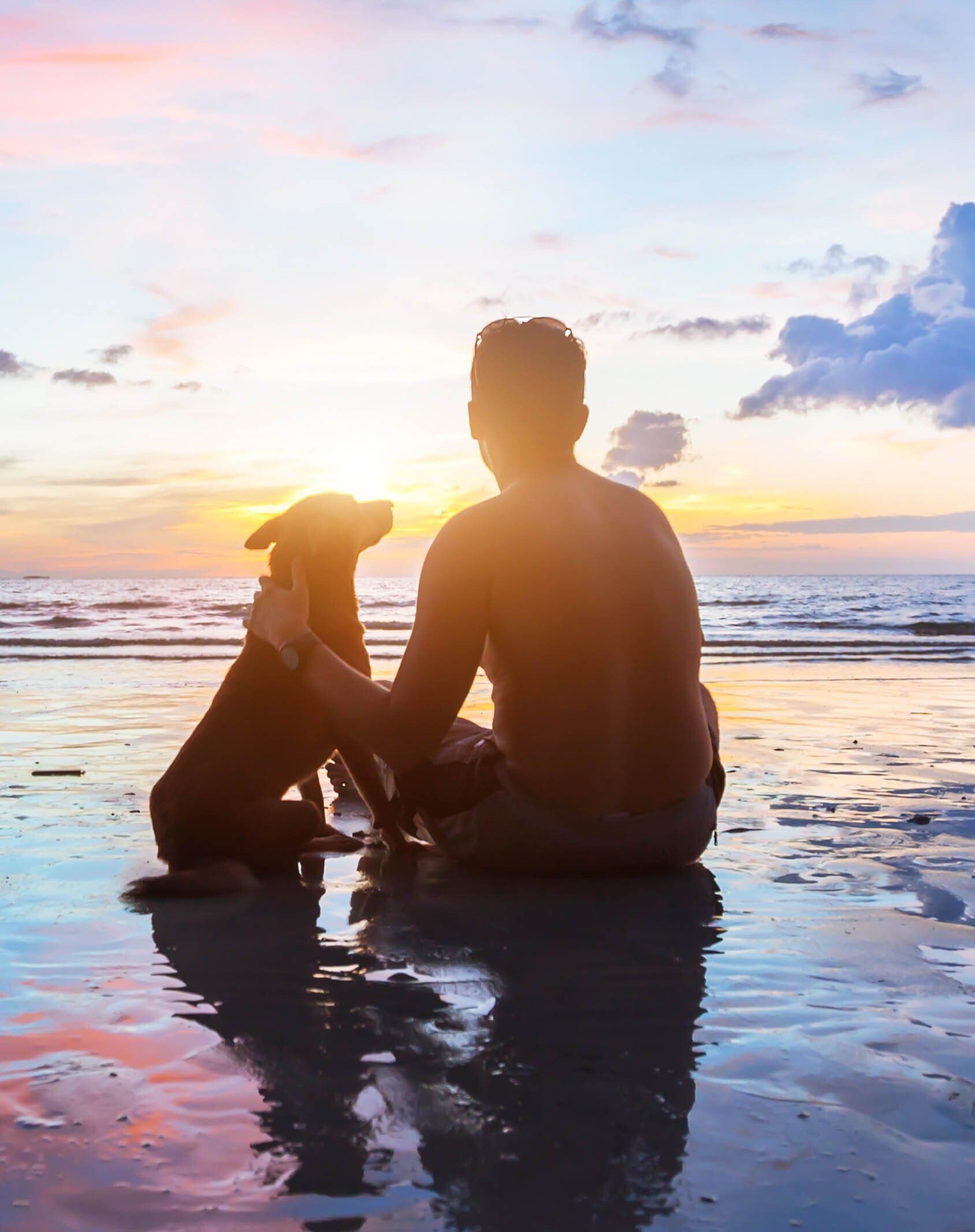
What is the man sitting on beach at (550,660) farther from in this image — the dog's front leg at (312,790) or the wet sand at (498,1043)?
the dog's front leg at (312,790)

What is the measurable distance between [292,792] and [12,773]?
56.5 inches

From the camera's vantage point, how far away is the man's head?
2861 mm

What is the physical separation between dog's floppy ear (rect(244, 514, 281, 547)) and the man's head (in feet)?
4.04

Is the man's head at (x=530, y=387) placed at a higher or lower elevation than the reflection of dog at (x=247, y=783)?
higher

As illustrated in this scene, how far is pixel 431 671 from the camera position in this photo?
9.29 ft

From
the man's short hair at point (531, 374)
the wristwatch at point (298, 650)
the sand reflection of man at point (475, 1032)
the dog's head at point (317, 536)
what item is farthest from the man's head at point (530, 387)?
the sand reflection of man at point (475, 1032)

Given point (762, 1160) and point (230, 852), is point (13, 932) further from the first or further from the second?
point (762, 1160)

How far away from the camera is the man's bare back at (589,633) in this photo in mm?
2758

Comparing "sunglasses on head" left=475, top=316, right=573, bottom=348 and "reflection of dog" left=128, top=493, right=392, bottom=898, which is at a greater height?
"sunglasses on head" left=475, top=316, right=573, bottom=348

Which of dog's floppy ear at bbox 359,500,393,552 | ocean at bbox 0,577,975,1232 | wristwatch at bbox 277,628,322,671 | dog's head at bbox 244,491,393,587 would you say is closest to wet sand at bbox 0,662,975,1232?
ocean at bbox 0,577,975,1232

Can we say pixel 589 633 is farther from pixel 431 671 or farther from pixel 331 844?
pixel 331 844

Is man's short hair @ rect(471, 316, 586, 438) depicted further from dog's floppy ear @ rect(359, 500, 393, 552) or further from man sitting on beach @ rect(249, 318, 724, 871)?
dog's floppy ear @ rect(359, 500, 393, 552)

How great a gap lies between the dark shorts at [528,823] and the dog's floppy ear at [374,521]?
1191mm

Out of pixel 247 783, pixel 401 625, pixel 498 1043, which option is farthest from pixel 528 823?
pixel 401 625
